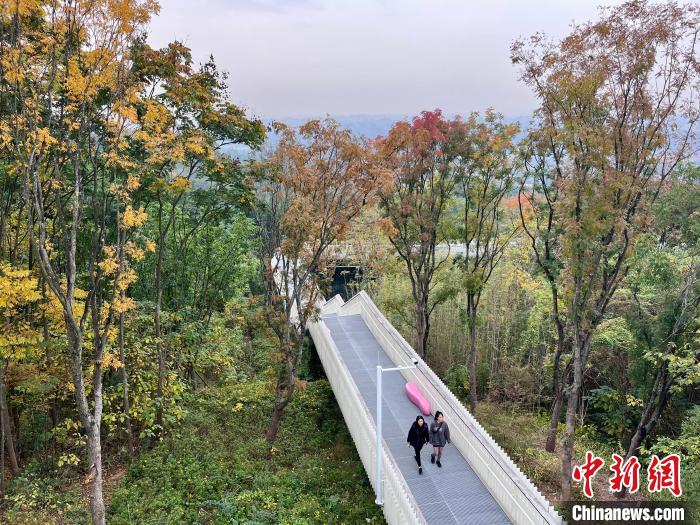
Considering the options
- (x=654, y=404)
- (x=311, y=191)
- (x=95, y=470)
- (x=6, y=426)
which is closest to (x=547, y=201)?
(x=654, y=404)

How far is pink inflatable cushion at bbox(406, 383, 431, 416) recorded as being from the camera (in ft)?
37.0

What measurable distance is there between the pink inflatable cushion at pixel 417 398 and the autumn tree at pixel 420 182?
3814mm

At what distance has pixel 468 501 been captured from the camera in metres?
8.41

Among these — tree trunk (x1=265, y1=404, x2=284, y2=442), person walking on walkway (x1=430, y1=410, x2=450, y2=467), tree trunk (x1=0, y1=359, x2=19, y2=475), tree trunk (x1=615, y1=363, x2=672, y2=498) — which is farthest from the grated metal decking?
tree trunk (x1=0, y1=359, x2=19, y2=475)

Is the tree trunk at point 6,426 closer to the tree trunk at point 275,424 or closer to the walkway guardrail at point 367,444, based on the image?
the tree trunk at point 275,424

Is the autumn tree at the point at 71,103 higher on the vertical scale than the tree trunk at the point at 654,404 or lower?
higher

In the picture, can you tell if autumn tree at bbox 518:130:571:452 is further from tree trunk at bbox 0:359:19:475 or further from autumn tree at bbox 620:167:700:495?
tree trunk at bbox 0:359:19:475

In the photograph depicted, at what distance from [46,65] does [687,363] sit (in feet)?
38.8

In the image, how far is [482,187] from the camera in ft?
45.4

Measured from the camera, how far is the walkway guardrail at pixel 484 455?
24.1ft

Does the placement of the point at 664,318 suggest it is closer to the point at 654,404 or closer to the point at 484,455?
the point at 654,404

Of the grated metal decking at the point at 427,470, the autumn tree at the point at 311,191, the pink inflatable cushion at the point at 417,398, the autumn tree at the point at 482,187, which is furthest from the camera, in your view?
the autumn tree at the point at 482,187

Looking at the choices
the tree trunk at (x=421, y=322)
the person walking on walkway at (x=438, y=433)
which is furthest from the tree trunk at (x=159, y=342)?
the tree trunk at (x=421, y=322)

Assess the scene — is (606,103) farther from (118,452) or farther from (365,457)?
(118,452)
